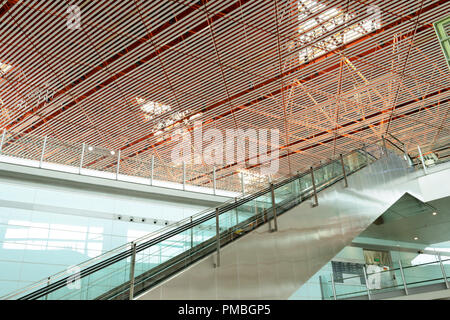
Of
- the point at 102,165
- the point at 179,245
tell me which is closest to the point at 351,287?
the point at 179,245

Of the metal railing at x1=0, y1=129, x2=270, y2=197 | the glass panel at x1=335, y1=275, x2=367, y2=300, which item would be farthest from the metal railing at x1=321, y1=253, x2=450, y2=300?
the metal railing at x1=0, y1=129, x2=270, y2=197

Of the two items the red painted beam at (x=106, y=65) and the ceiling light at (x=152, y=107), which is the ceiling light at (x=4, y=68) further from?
the ceiling light at (x=152, y=107)

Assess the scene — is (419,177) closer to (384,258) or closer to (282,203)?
(384,258)

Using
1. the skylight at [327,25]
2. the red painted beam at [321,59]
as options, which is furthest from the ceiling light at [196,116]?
the skylight at [327,25]

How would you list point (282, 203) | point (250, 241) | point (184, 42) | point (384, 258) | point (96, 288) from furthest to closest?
point (384, 258) → point (184, 42) → point (282, 203) → point (250, 241) → point (96, 288)

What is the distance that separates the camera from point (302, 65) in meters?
11.9

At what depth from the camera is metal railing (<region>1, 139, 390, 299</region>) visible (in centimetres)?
398

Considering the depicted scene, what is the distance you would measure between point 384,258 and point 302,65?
9046 millimetres

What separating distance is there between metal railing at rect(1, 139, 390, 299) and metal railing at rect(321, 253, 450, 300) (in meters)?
2.62

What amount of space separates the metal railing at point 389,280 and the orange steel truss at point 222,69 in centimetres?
612

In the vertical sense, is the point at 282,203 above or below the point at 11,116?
below

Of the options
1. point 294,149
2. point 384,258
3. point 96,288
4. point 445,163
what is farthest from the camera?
point 294,149

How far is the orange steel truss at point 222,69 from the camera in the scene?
32.3ft

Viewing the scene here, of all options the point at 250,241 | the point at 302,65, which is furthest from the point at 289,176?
the point at 302,65
